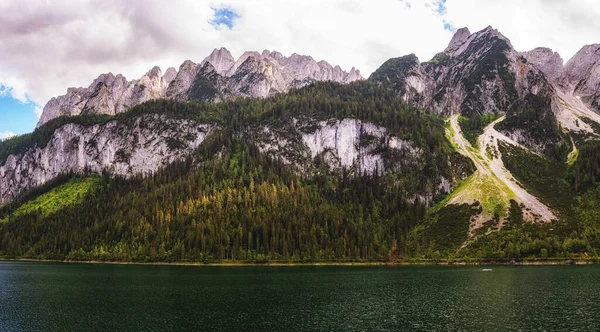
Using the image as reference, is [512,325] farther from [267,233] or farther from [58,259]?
[58,259]

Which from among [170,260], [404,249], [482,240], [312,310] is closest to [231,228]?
[170,260]

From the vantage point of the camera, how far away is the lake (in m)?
58.7

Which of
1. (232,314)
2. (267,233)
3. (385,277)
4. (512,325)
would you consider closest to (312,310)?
(232,314)

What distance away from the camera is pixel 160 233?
626 ft

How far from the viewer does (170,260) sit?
176 meters

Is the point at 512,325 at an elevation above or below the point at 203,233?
below

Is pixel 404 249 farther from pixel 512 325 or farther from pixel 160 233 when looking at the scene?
pixel 512 325

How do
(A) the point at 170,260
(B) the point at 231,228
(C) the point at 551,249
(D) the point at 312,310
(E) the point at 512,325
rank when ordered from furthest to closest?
(B) the point at 231,228 → (A) the point at 170,260 → (C) the point at 551,249 → (D) the point at 312,310 → (E) the point at 512,325

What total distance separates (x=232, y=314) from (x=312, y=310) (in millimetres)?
13039

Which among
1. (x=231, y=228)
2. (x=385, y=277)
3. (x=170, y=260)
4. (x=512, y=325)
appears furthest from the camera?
(x=231, y=228)

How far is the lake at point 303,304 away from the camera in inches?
2311

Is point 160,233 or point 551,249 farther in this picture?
point 160,233

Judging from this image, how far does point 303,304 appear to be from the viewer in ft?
245

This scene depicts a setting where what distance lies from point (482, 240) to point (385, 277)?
265ft
